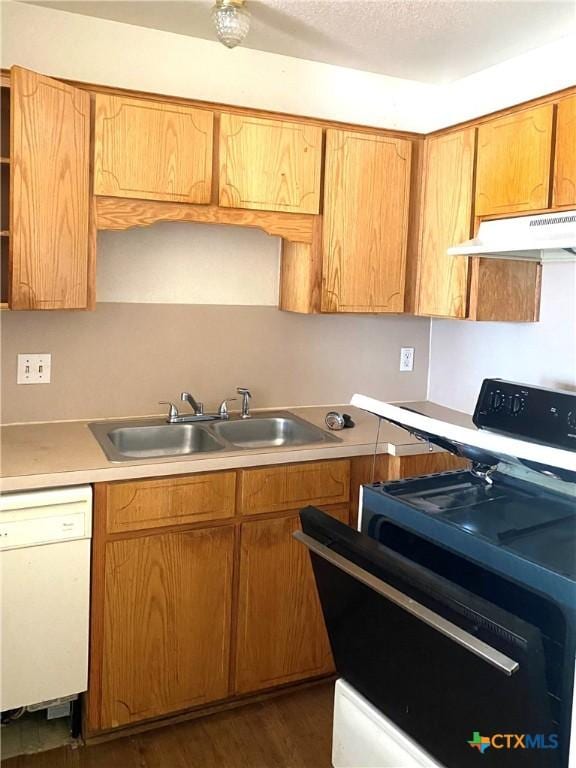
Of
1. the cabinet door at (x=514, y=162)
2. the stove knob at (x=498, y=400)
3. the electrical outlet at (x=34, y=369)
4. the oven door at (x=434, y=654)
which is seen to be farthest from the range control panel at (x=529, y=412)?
the electrical outlet at (x=34, y=369)

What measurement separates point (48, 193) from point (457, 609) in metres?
1.70

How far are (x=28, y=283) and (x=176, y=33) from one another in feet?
3.70

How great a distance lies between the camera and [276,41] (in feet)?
8.26

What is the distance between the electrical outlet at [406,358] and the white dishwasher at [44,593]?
168 centimetres

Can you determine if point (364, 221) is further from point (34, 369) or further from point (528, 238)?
→ point (34, 369)

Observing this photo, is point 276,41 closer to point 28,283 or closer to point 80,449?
point 28,283

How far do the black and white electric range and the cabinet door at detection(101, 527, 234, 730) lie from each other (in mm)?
662

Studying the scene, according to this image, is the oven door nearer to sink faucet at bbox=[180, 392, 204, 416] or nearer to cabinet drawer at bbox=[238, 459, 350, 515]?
cabinet drawer at bbox=[238, 459, 350, 515]

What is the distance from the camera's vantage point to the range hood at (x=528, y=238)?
1961 millimetres

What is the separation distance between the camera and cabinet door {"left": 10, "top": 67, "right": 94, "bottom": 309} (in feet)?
6.62

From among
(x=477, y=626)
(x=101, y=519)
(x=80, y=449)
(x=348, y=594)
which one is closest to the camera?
(x=477, y=626)

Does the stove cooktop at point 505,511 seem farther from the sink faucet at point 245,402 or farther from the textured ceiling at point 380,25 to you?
the textured ceiling at point 380,25


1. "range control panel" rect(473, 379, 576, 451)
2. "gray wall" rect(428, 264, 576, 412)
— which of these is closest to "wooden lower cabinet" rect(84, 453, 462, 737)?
"range control panel" rect(473, 379, 576, 451)

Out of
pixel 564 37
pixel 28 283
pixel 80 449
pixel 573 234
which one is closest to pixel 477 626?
pixel 573 234
